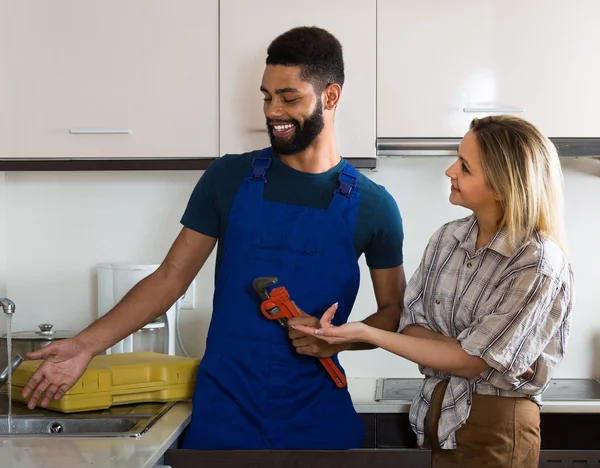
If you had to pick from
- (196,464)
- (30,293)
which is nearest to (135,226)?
(30,293)

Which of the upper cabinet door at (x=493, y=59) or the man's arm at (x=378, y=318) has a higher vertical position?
the upper cabinet door at (x=493, y=59)

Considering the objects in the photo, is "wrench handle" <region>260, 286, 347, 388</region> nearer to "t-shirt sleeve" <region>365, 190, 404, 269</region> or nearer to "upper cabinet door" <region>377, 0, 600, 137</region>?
"t-shirt sleeve" <region>365, 190, 404, 269</region>

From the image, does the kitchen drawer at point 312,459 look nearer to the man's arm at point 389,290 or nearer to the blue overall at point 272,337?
the blue overall at point 272,337

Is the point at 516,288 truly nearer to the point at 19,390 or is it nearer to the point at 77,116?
the point at 19,390

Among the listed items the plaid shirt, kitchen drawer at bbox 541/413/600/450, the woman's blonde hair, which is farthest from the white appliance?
the woman's blonde hair

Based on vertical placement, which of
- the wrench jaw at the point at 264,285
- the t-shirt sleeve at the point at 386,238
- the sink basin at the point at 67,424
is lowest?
the sink basin at the point at 67,424

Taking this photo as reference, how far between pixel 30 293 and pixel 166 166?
2.32 feet

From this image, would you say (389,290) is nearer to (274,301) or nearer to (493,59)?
(274,301)

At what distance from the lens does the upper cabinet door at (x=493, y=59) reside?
90.7 inches

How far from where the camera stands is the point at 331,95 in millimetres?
1949

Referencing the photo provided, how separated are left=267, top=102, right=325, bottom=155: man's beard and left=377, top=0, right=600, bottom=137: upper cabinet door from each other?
494mm

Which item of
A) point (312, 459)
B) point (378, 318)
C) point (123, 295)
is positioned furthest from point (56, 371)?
point (123, 295)

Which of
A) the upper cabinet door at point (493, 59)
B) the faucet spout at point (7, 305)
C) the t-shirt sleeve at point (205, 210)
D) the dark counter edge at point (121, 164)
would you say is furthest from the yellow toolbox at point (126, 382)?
the upper cabinet door at point (493, 59)

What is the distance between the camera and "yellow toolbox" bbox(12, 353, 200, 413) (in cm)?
183
